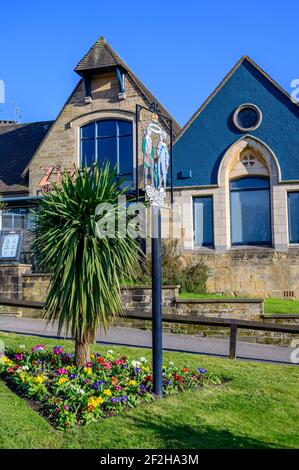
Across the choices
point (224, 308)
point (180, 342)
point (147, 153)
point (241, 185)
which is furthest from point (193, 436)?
point (241, 185)

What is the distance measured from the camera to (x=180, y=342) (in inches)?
493

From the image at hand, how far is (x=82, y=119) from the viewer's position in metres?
22.3

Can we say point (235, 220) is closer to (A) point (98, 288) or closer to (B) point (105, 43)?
(B) point (105, 43)

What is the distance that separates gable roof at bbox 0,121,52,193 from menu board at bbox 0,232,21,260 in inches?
222

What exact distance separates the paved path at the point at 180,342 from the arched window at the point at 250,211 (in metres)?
6.68

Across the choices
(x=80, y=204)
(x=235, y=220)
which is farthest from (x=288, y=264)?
(x=80, y=204)

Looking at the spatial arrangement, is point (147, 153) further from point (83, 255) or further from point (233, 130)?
point (233, 130)

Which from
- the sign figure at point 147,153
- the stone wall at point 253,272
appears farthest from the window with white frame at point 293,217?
the sign figure at point 147,153

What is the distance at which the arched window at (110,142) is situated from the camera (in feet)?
71.6

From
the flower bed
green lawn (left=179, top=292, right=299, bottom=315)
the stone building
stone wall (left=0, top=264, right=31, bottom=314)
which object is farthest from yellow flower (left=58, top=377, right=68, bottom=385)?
the stone building

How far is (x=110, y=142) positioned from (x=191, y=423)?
Answer: 16.8 metres

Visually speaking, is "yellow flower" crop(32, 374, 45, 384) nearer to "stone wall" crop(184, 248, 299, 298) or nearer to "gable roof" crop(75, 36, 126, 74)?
"stone wall" crop(184, 248, 299, 298)

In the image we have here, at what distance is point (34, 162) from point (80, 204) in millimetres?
15051

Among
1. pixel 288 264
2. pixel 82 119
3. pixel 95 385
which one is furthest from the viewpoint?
pixel 82 119
